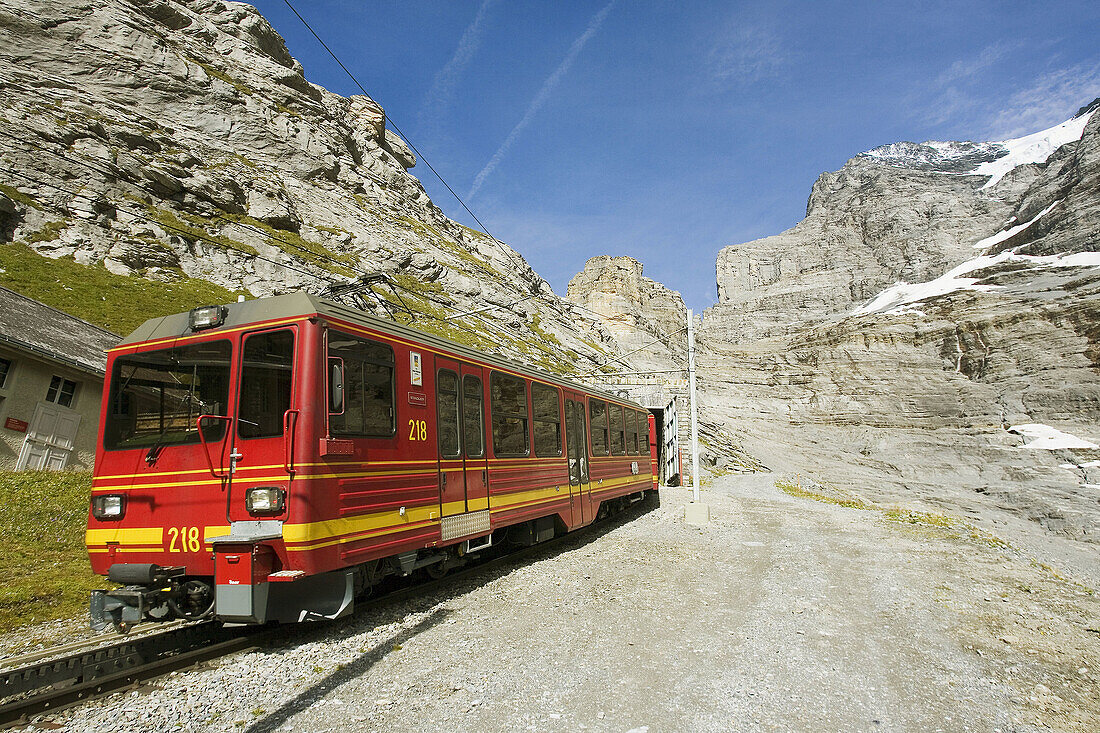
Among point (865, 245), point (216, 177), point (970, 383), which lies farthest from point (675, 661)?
point (865, 245)

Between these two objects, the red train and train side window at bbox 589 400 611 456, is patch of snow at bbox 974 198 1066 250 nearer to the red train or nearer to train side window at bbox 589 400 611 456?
train side window at bbox 589 400 611 456

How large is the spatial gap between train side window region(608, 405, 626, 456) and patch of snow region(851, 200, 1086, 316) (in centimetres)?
8347

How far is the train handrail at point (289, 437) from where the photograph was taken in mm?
5742

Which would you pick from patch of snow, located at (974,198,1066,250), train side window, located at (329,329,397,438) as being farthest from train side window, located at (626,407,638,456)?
patch of snow, located at (974,198,1066,250)

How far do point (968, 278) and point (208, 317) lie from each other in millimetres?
110525

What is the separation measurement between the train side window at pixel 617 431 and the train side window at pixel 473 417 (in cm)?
733

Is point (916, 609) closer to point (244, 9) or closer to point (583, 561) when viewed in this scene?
point (583, 561)

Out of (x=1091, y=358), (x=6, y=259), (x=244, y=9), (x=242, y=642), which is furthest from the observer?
(x=244, y=9)

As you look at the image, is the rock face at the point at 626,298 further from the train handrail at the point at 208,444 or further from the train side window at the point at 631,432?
the train handrail at the point at 208,444

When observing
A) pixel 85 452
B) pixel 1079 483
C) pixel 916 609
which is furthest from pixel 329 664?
pixel 1079 483

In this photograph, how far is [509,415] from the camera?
1029cm

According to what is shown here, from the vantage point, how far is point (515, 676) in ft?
18.3

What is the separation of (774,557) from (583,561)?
158 inches

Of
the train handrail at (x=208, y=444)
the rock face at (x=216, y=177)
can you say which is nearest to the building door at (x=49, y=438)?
the rock face at (x=216, y=177)
